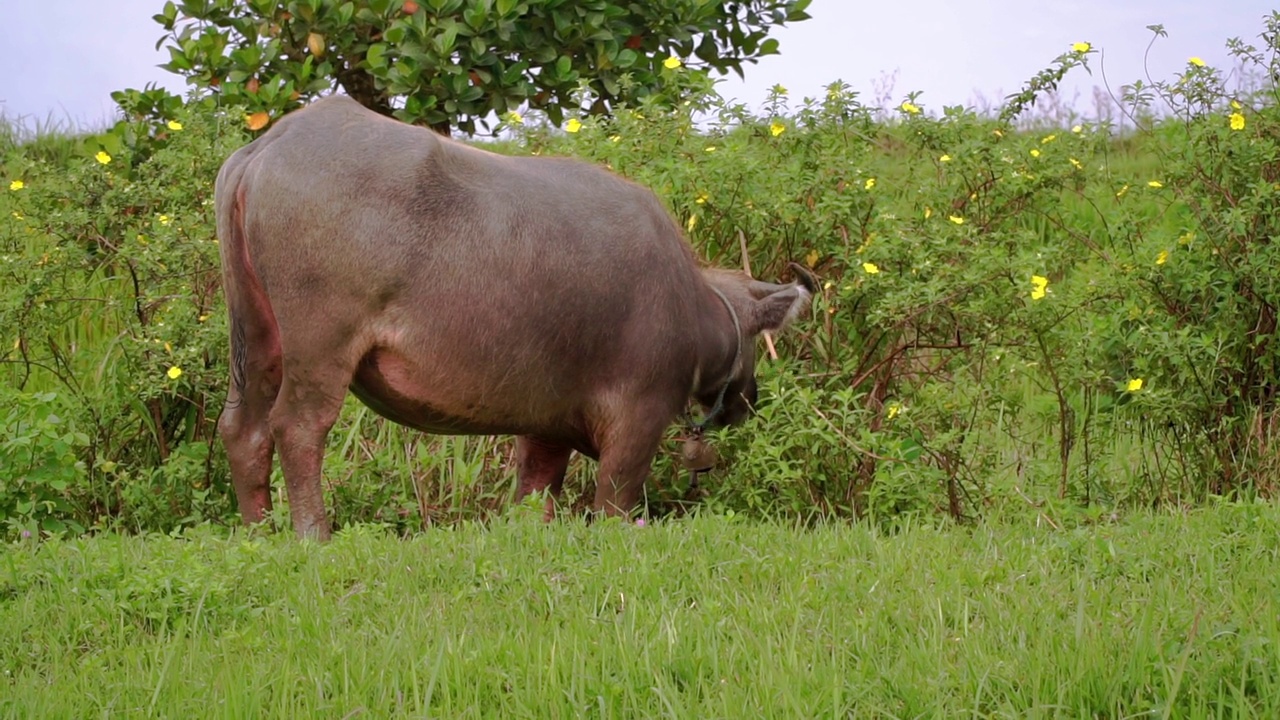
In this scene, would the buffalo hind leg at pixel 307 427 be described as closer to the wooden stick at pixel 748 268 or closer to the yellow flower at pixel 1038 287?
the wooden stick at pixel 748 268

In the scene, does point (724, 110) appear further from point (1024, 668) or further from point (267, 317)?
point (1024, 668)

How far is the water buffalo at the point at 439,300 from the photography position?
504 cm

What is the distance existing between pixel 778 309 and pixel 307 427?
2154mm

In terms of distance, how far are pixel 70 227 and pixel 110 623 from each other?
391cm

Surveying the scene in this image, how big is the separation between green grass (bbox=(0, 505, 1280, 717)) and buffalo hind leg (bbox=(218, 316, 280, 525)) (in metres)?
0.70

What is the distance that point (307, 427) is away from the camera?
17.1 ft

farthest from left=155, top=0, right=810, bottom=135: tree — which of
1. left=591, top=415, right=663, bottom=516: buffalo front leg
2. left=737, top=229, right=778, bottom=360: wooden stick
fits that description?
left=591, top=415, right=663, bottom=516: buffalo front leg

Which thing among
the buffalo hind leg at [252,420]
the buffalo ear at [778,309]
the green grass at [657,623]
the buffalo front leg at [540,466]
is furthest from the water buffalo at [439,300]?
the green grass at [657,623]

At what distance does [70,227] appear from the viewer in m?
7.35

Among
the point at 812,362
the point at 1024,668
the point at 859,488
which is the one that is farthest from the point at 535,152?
the point at 1024,668

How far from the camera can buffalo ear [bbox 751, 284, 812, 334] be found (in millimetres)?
6242

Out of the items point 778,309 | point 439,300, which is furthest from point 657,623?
point 778,309

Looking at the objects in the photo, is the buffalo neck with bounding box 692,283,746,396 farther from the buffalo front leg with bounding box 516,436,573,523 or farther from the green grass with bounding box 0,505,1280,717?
the green grass with bounding box 0,505,1280,717

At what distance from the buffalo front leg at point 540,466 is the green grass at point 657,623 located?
4.05ft
